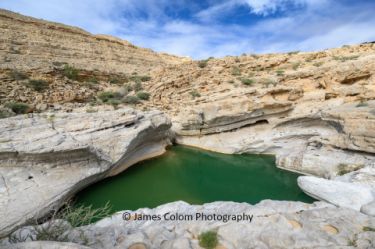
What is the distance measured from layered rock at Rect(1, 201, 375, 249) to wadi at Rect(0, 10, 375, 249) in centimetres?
3

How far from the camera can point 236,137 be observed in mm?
12883

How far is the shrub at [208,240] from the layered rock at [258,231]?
71 millimetres

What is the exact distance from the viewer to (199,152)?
12656mm

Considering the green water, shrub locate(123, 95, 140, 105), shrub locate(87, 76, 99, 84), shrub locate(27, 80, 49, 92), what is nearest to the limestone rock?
the green water

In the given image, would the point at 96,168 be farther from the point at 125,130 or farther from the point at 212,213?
the point at 212,213

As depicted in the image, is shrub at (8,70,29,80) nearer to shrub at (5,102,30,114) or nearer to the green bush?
shrub at (5,102,30,114)

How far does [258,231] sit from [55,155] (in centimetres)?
542

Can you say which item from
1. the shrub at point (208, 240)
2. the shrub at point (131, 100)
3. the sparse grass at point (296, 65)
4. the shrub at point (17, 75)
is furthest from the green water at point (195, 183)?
the shrub at point (17, 75)

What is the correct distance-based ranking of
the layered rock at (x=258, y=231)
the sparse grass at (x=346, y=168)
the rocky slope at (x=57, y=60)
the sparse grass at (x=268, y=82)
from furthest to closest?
the sparse grass at (x=268, y=82), the rocky slope at (x=57, y=60), the sparse grass at (x=346, y=168), the layered rock at (x=258, y=231)

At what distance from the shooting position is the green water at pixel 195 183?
24.0 feet

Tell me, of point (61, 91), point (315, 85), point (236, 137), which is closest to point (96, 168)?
point (236, 137)

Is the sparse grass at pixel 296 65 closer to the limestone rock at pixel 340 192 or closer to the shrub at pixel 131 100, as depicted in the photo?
the shrub at pixel 131 100

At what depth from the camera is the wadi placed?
13.9 feet

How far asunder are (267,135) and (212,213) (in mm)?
7982
